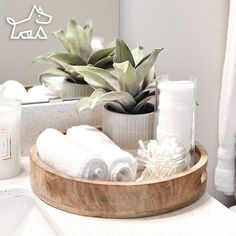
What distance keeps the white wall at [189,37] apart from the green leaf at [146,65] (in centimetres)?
21

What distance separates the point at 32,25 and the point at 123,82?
0.26 meters

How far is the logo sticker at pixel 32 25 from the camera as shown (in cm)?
94

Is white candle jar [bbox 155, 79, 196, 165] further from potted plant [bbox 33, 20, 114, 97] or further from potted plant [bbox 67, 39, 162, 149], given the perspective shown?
potted plant [bbox 33, 20, 114, 97]

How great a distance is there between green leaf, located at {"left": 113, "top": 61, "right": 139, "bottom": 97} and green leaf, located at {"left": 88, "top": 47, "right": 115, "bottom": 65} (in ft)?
0.47

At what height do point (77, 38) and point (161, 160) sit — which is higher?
point (77, 38)

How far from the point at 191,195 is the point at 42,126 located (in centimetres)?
39

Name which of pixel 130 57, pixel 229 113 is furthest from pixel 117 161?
pixel 229 113

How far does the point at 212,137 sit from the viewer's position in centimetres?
129

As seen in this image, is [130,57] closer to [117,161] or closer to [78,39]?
[78,39]

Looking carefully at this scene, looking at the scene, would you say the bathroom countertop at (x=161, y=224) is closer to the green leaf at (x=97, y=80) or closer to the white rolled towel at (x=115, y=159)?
the white rolled towel at (x=115, y=159)

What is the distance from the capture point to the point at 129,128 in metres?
0.89

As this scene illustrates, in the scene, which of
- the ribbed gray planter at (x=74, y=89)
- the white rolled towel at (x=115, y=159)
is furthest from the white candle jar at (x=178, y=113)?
the ribbed gray planter at (x=74, y=89)

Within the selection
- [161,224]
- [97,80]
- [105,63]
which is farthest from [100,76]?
[161,224]

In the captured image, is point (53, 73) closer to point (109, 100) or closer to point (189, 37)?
point (109, 100)
